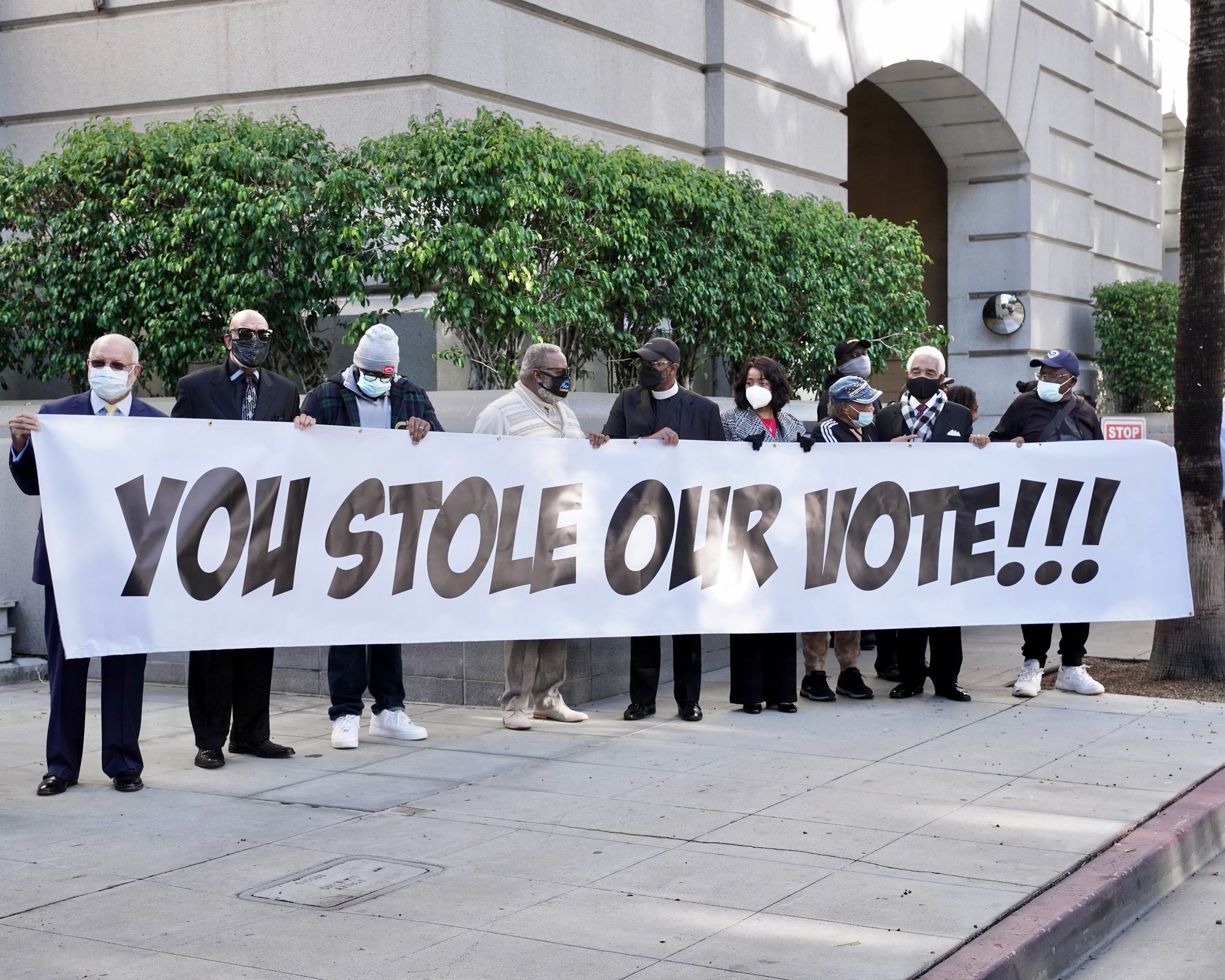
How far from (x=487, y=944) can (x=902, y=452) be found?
197 inches

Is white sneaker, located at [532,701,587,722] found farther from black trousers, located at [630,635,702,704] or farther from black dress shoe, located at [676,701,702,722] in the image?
black dress shoe, located at [676,701,702,722]

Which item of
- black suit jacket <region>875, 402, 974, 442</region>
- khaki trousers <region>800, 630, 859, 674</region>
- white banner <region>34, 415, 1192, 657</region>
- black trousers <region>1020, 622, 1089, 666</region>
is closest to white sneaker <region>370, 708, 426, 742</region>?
white banner <region>34, 415, 1192, 657</region>

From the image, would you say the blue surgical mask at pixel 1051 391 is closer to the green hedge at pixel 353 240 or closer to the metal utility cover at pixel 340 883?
the green hedge at pixel 353 240

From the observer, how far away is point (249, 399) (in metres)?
7.78

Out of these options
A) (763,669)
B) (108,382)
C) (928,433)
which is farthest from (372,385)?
(928,433)

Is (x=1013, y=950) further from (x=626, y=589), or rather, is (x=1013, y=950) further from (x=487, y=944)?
(x=626, y=589)

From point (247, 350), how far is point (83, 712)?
1.84 metres

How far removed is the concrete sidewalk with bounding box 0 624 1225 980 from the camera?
496 cm

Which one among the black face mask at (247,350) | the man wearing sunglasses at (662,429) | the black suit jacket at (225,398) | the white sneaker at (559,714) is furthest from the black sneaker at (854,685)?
the black face mask at (247,350)

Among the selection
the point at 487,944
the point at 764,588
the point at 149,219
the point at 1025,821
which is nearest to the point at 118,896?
the point at 487,944

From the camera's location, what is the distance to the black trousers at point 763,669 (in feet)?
29.7

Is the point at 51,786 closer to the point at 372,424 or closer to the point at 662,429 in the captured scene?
the point at 372,424

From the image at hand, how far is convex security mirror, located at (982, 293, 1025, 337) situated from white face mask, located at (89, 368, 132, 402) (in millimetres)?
14660

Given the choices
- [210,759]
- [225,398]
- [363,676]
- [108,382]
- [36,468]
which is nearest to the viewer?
[36,468]
